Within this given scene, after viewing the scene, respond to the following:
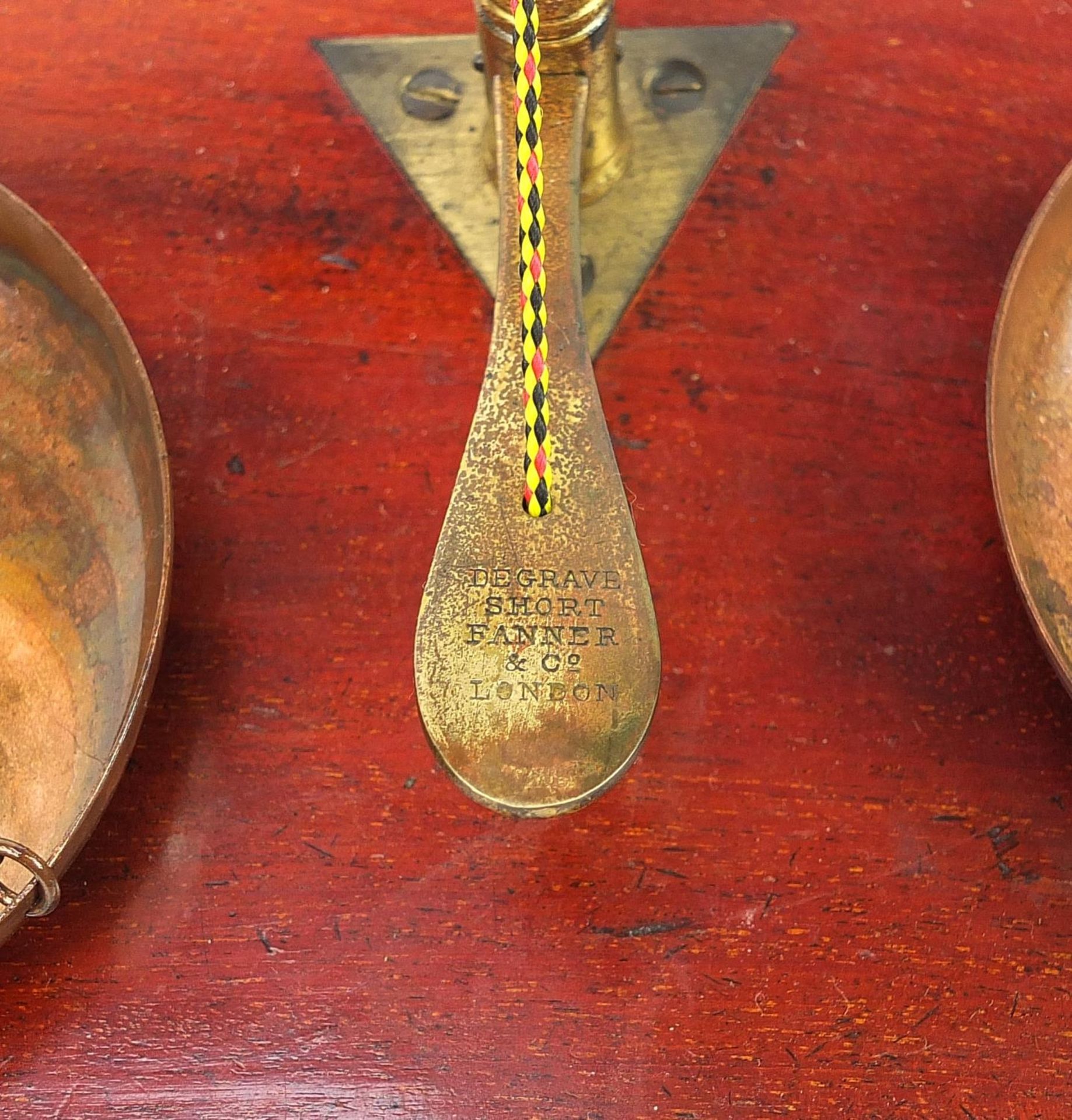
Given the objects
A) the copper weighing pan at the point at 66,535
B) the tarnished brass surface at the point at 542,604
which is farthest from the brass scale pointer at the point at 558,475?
the copper weighing pan at the point at 66,535

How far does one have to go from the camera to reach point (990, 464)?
47 centimetres

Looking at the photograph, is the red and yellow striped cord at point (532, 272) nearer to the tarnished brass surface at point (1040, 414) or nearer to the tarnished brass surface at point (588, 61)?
the tarnished brass surface at point (588, 61)

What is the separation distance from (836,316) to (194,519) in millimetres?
301

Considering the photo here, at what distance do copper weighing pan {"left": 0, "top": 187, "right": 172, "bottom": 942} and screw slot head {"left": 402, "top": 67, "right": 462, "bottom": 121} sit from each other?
190mm

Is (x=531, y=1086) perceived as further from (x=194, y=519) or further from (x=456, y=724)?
(x=194, y=519)

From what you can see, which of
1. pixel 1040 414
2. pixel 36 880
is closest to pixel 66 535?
pixel 36 880

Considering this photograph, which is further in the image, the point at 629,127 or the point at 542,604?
the point at 629,127

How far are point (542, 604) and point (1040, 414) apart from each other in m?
0.23

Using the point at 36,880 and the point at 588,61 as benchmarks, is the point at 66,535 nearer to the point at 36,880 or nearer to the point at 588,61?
the point at 36,880

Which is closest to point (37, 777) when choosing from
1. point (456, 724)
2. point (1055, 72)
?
point (456, 724)

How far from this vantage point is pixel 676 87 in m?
0.59

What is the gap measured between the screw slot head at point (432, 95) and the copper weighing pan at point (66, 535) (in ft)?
0.62

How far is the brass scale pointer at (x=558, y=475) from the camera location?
409 millimetres

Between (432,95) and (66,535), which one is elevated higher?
(432,95)
